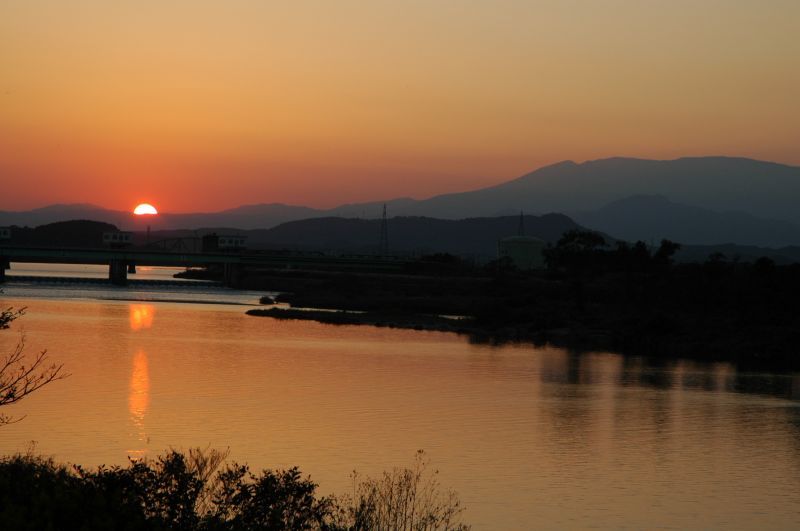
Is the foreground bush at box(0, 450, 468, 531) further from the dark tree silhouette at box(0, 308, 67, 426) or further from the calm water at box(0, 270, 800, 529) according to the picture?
the calm water at box(0, 270, 800, 529)

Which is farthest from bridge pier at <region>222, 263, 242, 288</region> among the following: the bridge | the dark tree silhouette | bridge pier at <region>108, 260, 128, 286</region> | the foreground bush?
the foreground bush

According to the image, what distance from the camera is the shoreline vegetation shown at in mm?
63812

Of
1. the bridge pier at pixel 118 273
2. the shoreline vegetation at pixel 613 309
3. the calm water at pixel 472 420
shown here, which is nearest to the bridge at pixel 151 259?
the bridge pier at pixel 118 273

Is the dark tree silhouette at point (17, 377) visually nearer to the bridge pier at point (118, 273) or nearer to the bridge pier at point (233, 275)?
the bridge pier at point (118, 273)

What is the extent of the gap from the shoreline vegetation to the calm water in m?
7.38

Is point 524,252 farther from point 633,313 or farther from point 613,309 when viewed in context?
point 633,313

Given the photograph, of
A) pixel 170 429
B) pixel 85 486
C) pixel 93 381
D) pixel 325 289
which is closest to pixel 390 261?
pixel 325 289

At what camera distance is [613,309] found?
3201 inches

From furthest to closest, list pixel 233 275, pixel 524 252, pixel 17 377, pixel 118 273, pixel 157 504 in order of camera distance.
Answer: pixel 524 252 < pixel 233 275 < pixel 118 273 < pixel 17 377 < pixel 157 504

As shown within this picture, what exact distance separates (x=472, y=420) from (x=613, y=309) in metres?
48.9

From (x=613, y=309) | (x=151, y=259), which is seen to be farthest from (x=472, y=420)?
Answer: (x=151, y=259)

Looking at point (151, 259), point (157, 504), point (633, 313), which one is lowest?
point (157, 504)

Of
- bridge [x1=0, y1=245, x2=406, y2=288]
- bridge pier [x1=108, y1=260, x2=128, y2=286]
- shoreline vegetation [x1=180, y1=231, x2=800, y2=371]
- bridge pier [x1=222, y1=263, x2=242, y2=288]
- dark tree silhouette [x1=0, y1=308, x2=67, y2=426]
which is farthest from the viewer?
bridge pier [x1=222, y1=263, x2=242, y2=288]

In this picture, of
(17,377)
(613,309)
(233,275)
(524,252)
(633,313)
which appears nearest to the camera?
(17,377)
